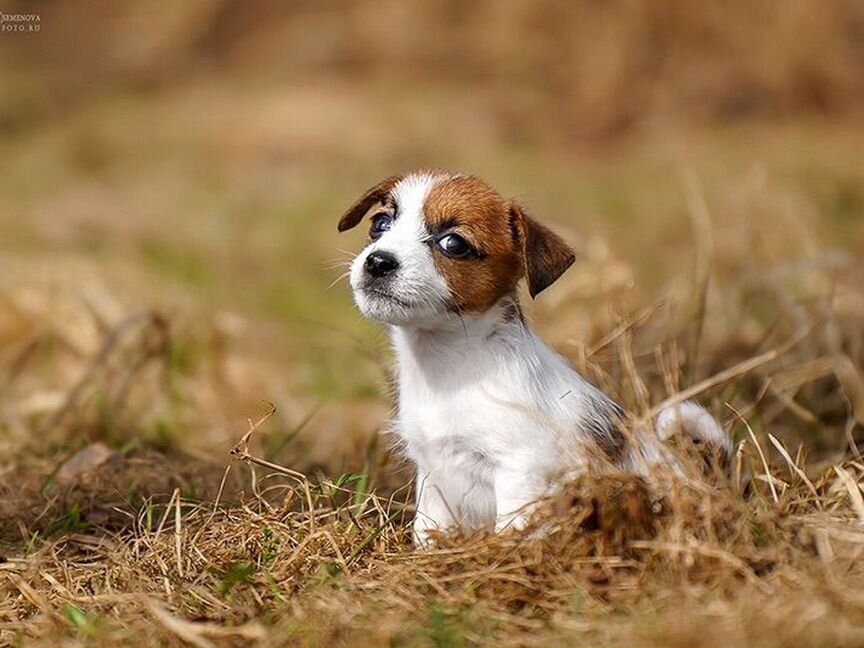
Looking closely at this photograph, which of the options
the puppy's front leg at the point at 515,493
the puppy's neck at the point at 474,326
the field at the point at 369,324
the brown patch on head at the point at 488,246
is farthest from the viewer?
the puppy's neck at the point at 474,326

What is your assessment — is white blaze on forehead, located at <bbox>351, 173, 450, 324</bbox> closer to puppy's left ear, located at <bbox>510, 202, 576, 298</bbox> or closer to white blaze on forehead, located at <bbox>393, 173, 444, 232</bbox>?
white blaze on forehead, located at <bbox>393, 173, 444, 232</bbox>

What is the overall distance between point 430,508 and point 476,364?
1.82ft

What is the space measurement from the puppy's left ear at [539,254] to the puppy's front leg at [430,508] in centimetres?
79

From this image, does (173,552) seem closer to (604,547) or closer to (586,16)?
(604,547)

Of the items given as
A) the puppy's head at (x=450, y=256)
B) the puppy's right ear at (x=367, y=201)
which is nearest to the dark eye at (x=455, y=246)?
the puppy's head at (x=450, y=256)

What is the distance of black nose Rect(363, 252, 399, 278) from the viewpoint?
5051 millimetres

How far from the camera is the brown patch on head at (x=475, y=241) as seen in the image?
5160 mm

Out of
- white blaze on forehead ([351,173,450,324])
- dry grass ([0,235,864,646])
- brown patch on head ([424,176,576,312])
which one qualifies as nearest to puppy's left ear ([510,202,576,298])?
brown patch on head ([424,176,576,312])

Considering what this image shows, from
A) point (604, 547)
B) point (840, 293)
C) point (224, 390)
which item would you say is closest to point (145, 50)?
point (224, 390)

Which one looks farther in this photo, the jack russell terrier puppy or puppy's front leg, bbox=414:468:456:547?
puppy's front leg, bbox=414:468:456:547

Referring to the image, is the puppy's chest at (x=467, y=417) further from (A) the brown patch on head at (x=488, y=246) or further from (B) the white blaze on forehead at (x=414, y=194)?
(B) the white blaze on forehead at (x=414, y=194)

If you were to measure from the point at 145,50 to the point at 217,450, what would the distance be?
1123 cm

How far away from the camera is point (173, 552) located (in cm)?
516

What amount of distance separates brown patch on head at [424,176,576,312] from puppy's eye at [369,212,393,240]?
0.19 meters
